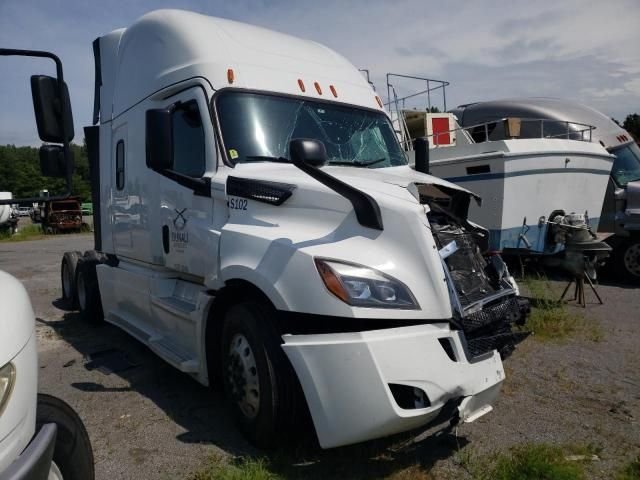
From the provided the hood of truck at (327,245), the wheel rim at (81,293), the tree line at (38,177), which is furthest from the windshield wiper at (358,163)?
the wheel rim at (81,293)

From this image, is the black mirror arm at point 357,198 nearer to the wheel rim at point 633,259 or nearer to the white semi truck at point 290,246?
the white semi truck at point 290,246

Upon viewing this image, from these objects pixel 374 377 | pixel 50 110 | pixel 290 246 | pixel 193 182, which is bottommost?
pixel 374 377

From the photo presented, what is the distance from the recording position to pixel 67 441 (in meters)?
2.38

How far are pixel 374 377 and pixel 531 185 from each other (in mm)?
6114

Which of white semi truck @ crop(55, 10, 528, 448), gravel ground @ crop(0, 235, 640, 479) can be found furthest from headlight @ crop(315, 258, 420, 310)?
gravel ground @ crop(0, 235, 640, 479)

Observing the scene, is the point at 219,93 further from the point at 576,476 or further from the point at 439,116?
the point at 439,116

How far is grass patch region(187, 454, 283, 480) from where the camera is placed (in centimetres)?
303

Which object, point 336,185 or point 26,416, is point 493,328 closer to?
A: point 336,185

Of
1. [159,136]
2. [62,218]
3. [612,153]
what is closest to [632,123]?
[612,153]

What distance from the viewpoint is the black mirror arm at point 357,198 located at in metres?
3.19

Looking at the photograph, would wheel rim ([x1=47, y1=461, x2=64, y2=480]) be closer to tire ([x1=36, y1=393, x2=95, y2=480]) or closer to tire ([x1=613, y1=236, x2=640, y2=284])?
tire ([x1=36, y1=393, x2=95, y2=480])

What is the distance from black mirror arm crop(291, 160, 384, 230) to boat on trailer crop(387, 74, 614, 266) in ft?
15.7

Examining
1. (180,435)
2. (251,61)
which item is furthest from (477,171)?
(180,435)

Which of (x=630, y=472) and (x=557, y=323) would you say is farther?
(x=557, y=323)
